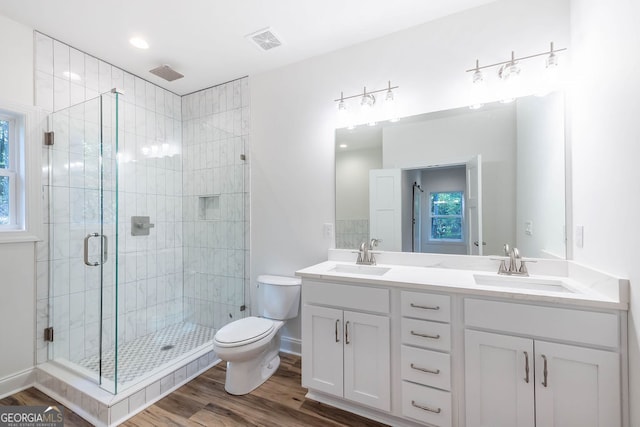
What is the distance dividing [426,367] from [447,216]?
0.99 m

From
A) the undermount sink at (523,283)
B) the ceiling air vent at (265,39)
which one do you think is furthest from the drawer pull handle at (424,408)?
the ceiling air vent at (265,39)

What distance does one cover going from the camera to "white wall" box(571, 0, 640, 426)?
3.66ft

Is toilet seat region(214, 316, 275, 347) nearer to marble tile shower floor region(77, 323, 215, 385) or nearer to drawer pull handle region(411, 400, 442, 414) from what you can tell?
marble tile shower floor region(77, 323, 215, 385)

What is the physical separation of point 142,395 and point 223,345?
59 centimetres

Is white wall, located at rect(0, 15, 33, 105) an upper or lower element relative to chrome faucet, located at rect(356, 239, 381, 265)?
upper

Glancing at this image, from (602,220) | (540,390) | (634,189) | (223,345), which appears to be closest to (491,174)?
(602,220)

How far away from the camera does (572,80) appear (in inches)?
63.7

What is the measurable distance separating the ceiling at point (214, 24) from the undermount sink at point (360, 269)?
1.77 meters

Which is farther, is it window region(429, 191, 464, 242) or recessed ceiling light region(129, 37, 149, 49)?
recessed ceiling light region(129, 37, 149, 49)

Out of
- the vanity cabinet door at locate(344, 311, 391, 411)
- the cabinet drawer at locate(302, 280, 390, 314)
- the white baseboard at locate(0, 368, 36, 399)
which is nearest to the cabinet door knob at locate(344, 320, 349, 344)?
the vanity cabinet door at locate(344, 311, 391, 411)

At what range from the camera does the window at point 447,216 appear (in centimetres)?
193

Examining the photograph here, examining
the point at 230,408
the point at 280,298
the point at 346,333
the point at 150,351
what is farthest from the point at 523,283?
the point at 150,351

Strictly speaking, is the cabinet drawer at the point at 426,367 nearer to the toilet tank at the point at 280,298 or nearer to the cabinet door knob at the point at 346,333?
the cabinet door knob at the point at 346,333

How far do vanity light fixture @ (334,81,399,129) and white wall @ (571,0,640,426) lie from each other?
1047mm
